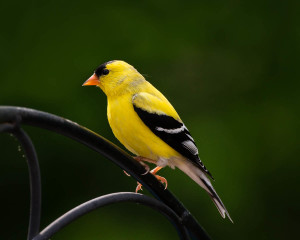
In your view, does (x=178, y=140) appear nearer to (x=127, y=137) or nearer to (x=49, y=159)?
(x=127, y=137)

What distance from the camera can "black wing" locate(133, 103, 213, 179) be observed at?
272 centimetres

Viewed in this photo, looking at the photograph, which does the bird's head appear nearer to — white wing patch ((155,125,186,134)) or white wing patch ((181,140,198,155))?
white wing patch ((155,125,186,134))

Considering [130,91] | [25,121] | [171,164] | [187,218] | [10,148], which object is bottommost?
[10,148]

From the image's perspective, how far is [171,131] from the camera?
282 cm

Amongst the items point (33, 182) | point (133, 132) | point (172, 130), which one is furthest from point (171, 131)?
point (33, 182)

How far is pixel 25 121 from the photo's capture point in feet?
4.33

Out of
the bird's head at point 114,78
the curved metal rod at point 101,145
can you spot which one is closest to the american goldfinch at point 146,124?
the bird's head at point 114,78

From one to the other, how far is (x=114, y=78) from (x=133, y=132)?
19.0 inches

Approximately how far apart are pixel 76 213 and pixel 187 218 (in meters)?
0.53

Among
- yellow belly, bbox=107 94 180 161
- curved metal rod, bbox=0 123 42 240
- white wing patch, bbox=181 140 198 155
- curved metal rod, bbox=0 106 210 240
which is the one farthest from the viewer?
white wing patch, bbox=181 140 198 155

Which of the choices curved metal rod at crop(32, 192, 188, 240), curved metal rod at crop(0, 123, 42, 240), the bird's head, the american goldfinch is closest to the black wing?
the american goldfinch

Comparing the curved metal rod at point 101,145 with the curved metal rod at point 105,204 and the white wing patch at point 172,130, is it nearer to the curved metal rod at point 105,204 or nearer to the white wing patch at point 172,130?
the curved metal rod at point 105,204

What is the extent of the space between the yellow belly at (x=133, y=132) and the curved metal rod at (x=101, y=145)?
2.65ft

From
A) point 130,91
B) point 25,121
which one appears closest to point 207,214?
point 130,91
